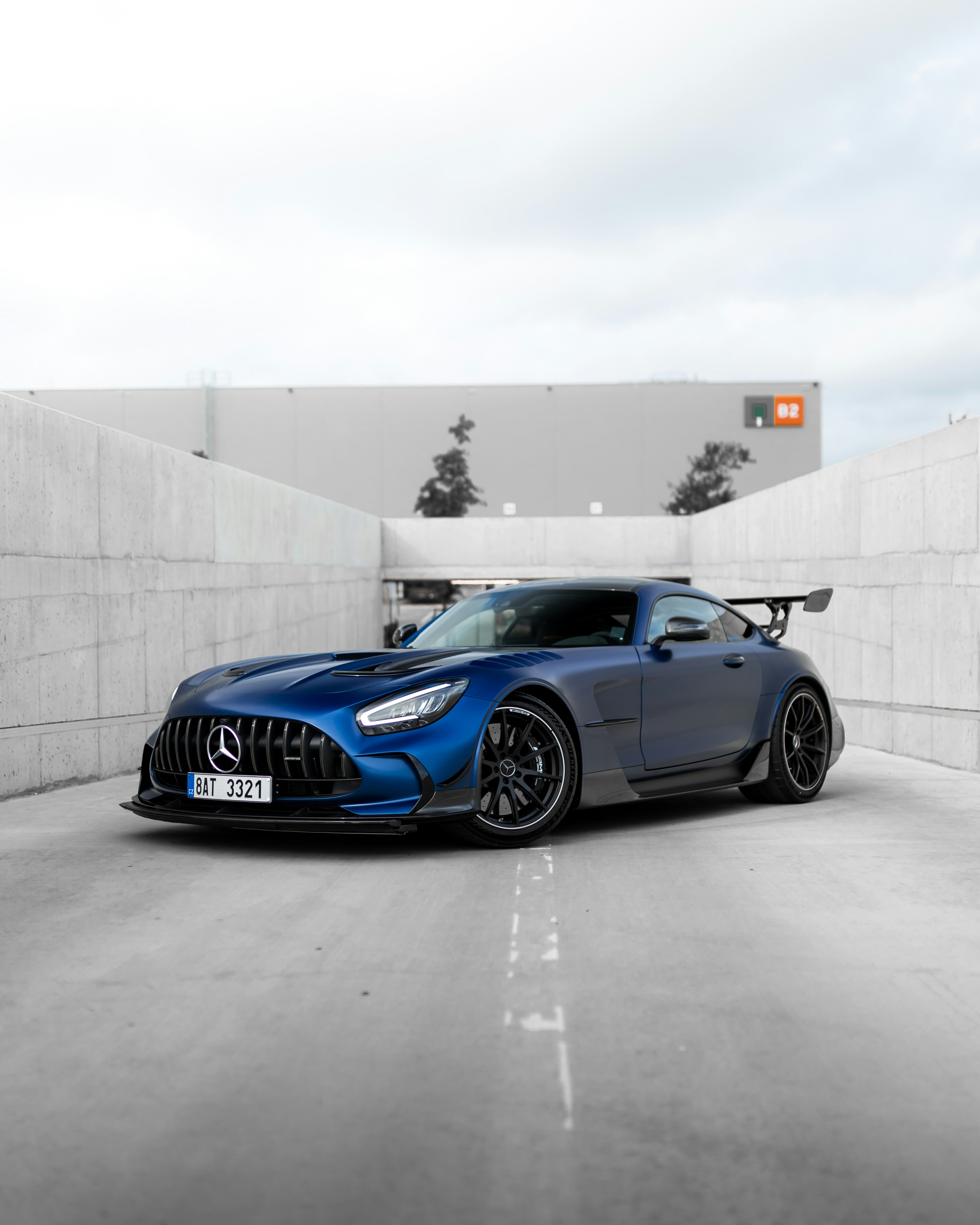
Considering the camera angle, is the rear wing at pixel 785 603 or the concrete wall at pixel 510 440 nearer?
the rear wing at pixel 785 603

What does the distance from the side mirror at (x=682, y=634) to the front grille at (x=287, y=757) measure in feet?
6.67

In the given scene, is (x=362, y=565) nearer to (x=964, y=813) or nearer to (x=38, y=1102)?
(x=964, y=813)

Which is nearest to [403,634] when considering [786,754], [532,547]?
[786,754]

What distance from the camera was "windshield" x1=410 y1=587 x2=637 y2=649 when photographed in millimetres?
7031

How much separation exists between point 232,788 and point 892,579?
Answer: 7.91 meters

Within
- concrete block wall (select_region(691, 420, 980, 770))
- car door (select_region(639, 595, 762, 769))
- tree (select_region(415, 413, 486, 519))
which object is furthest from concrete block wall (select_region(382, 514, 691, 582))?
car door (select_region(639, 595, 762, 769))

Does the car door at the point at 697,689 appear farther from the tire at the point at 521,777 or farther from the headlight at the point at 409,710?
the headlight at the point at 409,710

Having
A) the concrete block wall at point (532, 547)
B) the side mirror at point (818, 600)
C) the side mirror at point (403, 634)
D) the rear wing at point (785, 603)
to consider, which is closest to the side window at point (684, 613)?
the rear wing at point (785, 603)

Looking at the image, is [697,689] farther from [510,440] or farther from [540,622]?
[510,440]

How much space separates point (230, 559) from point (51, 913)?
8.45 m

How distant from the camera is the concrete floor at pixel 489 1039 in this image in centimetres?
246

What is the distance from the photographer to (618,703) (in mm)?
6605

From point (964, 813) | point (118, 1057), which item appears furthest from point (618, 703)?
point (118, 1057)

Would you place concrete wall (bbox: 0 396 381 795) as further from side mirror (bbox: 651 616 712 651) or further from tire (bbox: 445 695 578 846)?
side mirror (bbox: 651 616 712 651)
